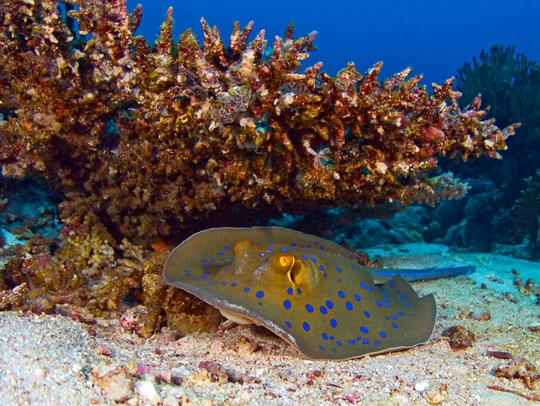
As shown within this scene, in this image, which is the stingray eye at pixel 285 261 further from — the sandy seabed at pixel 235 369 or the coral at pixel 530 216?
the coral at pixel 530 216

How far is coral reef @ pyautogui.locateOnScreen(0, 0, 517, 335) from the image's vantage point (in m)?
3.86

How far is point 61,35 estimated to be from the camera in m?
4.59

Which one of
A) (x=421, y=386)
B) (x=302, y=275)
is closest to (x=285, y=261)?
(x=302, y=275)

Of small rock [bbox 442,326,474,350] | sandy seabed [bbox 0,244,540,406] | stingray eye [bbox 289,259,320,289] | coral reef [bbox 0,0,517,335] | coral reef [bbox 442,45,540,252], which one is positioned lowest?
sandy seabed [bbox 0,244,540,406]

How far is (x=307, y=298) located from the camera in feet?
11.6

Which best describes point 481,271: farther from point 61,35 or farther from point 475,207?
point 61,35

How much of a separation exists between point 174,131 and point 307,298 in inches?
90.4

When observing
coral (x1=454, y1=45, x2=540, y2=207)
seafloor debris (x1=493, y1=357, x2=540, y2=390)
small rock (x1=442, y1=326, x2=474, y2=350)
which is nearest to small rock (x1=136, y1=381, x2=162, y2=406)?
seafloor debris (x1=493, y1=357, x2=540, y2=390)

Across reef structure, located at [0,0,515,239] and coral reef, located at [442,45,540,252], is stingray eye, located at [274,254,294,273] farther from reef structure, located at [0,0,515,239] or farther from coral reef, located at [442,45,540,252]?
coral reef, located at [442,45,540,252]

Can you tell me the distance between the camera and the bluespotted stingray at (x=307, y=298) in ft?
10.6

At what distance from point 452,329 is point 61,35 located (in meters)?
5.40

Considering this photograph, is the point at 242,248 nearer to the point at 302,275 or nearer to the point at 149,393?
the point at 302,275

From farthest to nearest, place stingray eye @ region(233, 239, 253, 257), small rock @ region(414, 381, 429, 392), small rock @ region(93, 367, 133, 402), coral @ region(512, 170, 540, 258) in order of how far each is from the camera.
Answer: coral @ region(512, 170, 540, 258), stingray eye @ region(233, 239, 253, 257), small rock @ region(414, 381, 429, 392), small rock @ region(93, 367, 133, 402)

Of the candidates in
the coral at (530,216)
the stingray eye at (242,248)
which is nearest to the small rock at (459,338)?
the stingray eye at (242,248)
